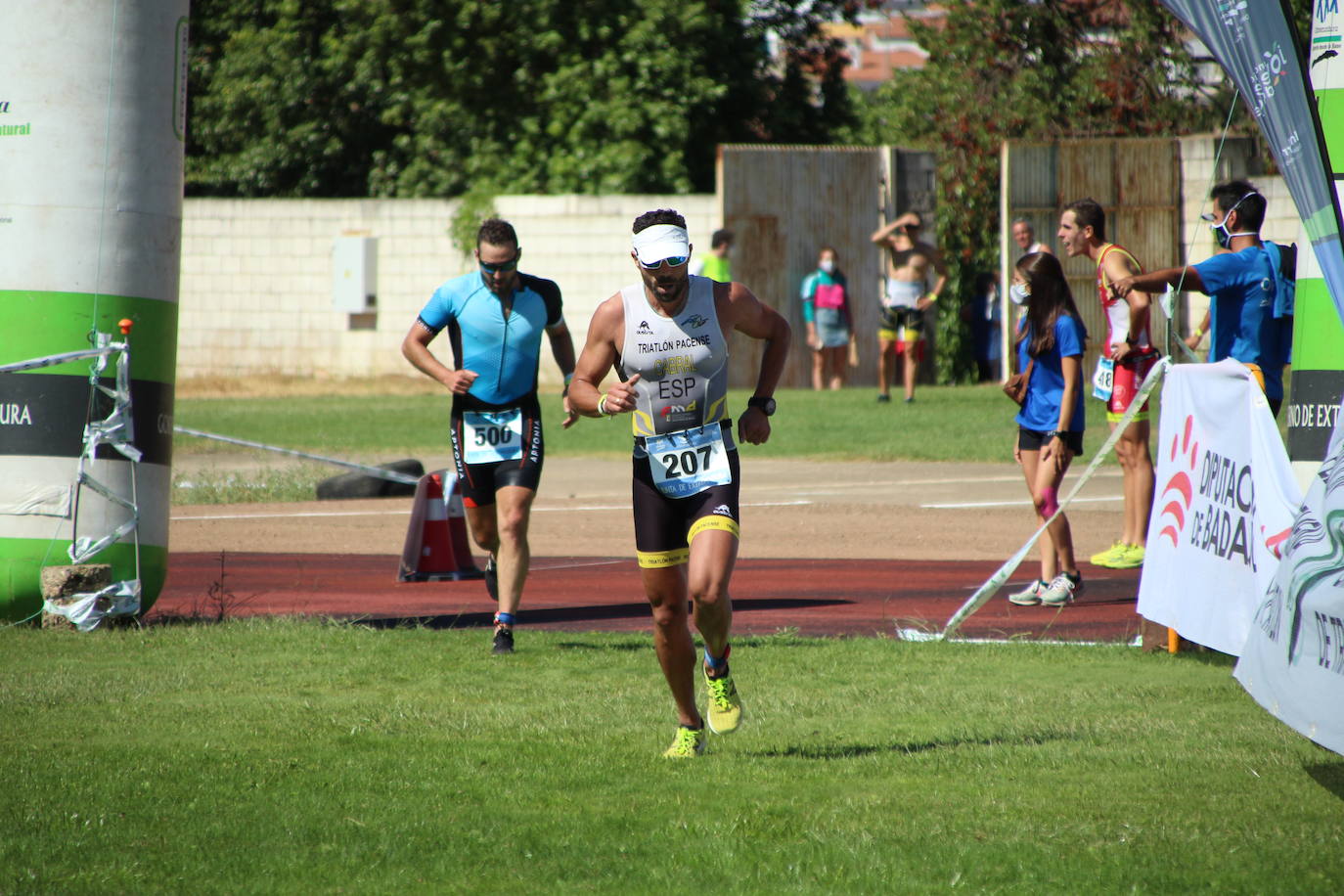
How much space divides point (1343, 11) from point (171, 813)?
18.4 ft

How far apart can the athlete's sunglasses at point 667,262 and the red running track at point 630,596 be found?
12.3 ft

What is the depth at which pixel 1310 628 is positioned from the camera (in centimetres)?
577

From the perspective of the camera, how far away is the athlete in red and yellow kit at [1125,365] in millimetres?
10219

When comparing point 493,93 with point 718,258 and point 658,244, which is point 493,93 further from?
point 658,244

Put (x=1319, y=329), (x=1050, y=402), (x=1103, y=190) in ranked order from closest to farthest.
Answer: (x=1319, y=329), (x=1050, y=402), (x=1103, y=190)

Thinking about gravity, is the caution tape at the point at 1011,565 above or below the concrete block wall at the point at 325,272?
below

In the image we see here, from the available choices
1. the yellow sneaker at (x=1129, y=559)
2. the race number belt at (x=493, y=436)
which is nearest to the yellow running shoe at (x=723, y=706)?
the race number belt at (x=493, y=436)

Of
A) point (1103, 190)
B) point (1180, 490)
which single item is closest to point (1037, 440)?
point (1180, 490)

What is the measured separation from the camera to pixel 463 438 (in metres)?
9.50

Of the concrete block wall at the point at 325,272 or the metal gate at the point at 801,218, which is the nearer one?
the metal gate at the point at 801,218

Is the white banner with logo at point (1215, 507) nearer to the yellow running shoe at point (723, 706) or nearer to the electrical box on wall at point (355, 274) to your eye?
the yellow running shoe at point (723, 706)

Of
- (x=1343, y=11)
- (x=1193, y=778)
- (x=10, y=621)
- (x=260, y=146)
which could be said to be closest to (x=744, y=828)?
(x=1193, y=778)

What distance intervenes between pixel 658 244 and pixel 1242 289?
4018 mm

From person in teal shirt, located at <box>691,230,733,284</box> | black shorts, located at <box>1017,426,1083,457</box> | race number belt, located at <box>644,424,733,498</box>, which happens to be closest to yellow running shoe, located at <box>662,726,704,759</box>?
race number belt, located at <box>644,424,733,498</box>
